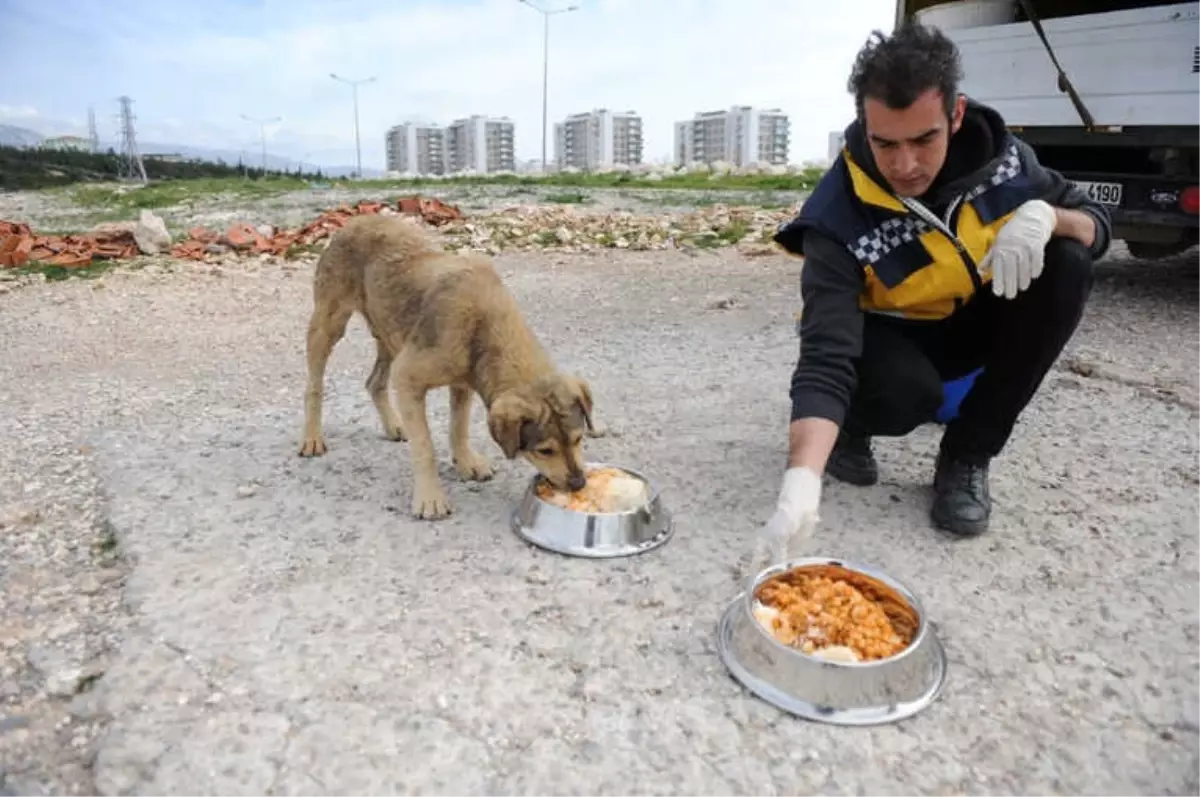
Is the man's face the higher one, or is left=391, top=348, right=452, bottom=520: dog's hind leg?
the man's face

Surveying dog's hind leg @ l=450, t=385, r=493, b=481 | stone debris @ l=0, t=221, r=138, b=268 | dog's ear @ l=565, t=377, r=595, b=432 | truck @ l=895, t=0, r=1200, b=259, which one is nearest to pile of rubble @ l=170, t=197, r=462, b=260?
stone debris @ l=0, t=221, r=138, b=268

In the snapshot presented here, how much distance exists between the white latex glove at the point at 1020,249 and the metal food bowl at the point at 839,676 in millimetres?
1317

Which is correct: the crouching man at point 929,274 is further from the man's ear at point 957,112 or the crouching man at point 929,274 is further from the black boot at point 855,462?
the black boot at point 855,462

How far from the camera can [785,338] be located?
24.0ft

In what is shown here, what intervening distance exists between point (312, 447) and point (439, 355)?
1.23 m

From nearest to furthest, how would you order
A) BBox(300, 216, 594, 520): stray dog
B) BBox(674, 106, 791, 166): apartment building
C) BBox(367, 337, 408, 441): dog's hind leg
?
BBox(300, 216, 594, 520): stray dog
BBox(367, 337, 408, 441): dog's hind leg
BBox(674, 106, 791, 166): apartment building

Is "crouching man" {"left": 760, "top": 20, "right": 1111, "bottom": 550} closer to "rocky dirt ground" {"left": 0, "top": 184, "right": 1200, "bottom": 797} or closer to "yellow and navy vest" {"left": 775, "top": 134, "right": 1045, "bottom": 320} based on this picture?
"yellow and navy vest" {"left": 775, "top": 134, "right": 1045, "bottom": 320}

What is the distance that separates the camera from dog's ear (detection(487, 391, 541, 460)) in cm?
367

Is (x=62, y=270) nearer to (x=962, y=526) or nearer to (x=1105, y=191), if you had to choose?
(x=962, y=526)

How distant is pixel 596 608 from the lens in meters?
3.32

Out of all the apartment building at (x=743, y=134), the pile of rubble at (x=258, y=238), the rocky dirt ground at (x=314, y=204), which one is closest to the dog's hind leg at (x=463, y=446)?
the pile of rubble at (x=258, y=238)

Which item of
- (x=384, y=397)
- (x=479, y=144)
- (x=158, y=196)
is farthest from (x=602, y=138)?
(x=384, y=397)

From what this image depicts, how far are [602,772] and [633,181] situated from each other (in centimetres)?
2838

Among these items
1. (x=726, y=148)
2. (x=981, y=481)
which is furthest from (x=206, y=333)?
(x=726, y=148)
